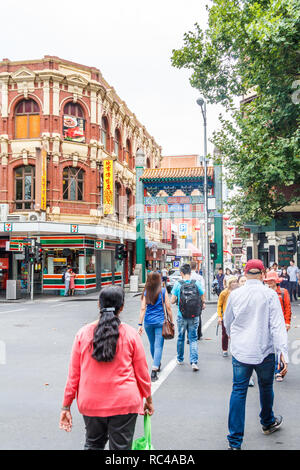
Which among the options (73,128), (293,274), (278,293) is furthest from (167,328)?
(73,128)

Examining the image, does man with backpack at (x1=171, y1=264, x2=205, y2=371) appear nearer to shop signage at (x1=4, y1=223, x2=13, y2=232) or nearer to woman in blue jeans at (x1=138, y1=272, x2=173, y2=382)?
woman in blue jeans at (x1=138, y1=272, x2=173, y2=382)

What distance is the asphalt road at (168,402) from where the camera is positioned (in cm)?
466

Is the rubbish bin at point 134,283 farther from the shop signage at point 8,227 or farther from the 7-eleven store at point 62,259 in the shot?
the shop signage at point 8,227

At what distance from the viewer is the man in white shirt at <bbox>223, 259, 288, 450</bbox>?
438 centimetres

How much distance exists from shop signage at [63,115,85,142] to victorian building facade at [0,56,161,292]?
0.20ft

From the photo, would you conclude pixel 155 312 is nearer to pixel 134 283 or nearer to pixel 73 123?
pixel 134 283

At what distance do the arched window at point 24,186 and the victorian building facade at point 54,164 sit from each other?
0.06m

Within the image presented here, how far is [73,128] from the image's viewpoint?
95.4ft

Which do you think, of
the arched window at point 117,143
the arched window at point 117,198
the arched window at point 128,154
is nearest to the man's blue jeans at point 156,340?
the arched window at point 117,198

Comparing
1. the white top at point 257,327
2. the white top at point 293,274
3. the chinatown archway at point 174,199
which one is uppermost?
the chinatown archway at point 174,199

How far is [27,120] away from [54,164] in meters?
3.50

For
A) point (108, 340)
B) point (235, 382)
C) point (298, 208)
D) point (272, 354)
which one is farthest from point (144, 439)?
point (298, 208)

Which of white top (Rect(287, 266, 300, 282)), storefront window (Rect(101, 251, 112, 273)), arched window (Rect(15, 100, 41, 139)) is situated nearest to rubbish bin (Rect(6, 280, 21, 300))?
storefront window (Rect(101, 251, 112, 273))

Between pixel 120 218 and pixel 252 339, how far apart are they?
3154cm
